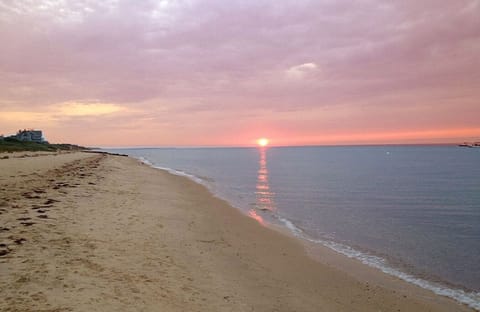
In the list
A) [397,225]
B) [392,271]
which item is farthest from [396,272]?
[397,225]

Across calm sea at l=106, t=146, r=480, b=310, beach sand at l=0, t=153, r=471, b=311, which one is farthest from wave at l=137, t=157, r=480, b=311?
beach sand at l=0, t=153, r=471, b=311

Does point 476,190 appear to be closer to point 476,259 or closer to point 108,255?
point 476,259

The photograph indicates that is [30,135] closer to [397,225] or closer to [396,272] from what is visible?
[397,225]

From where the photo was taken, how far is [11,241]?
9.52m

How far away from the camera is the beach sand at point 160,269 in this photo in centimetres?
716

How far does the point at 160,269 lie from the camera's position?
947 centimetres

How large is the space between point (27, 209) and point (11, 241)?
4853 millimetres

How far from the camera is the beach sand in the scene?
716 cm

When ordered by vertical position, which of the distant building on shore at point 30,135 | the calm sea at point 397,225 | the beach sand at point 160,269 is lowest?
the calm sea at point 397,225

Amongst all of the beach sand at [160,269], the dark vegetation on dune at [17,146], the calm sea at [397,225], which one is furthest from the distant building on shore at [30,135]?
the beach sand at [160,269]

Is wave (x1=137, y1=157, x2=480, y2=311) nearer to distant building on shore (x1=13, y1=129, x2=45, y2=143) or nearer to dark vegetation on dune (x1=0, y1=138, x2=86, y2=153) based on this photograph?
dark vegetation on dune (x1=0, y1=138, x2=86, y2=153)

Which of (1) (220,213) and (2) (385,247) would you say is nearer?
(2) (385,247)

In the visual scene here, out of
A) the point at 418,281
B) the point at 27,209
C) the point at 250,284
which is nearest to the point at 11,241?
the point at 27,209

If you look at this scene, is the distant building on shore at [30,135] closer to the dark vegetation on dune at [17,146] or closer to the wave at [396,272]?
the dark vegetation on dune at [17,146]
